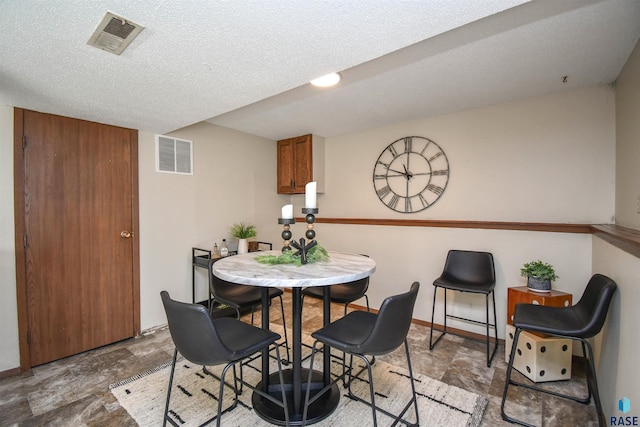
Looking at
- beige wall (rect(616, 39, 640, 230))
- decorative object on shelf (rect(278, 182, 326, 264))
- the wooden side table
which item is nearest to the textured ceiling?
beige wall (rect(616, 39, 640, 230))

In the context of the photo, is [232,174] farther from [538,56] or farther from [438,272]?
[538,56]

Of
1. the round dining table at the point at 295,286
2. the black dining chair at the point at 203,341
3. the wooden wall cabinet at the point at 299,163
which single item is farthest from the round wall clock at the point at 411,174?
the black dining chair at the point at 203,341

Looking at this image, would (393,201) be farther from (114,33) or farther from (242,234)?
(114,33)

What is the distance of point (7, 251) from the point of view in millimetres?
2191

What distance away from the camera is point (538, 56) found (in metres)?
1.90

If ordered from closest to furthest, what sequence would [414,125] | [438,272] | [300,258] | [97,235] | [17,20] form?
[17,20] < [300,258] < [97,235] < [438,272] < [414,125]

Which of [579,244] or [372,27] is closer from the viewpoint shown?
[372,27]

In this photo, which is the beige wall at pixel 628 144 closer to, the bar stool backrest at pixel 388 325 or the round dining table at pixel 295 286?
the bar stool backrest at pixel 388 325

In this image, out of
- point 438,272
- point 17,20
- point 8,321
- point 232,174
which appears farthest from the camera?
point 232,174

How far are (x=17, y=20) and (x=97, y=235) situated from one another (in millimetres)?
1855

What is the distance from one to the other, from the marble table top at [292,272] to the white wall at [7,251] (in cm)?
172

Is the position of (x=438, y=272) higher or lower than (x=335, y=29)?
lower

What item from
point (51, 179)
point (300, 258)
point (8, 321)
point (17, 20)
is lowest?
point (8, 321)

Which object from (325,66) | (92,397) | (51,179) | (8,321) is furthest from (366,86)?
(8,321)
